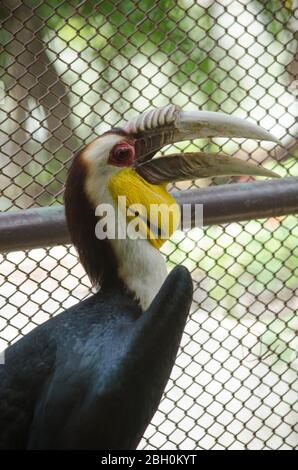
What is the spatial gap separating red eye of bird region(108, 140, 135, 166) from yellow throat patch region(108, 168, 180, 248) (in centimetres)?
2

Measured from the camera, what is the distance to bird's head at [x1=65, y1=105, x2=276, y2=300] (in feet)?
5.87

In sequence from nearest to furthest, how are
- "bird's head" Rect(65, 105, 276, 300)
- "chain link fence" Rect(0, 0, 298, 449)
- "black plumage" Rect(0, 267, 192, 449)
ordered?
"black plumage" Rect(0, 267, 192, 449)
"bird's head" Rect(65, 105, 276, 300)
"chain link fence" Rect(0, 0, 298, 449)

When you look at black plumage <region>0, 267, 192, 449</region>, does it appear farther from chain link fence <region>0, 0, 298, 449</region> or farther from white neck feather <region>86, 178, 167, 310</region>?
chain link fence <region>0, 0, 298, 449</region>

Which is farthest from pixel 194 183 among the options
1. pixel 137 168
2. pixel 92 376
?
pixel 92 376

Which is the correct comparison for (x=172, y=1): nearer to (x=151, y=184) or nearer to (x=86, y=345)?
(x=151, y=184)

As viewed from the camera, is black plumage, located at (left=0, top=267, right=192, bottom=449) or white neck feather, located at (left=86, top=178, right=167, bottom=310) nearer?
black plumage, located at (left=0, top=267, right=192, bottom=449)

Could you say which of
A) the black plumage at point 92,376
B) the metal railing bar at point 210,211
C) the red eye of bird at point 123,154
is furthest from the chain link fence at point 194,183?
the black plumage at point 92,376

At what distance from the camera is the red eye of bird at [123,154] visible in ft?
5.97

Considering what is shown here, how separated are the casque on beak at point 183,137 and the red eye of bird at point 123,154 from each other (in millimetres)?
18

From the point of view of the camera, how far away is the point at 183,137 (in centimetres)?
184

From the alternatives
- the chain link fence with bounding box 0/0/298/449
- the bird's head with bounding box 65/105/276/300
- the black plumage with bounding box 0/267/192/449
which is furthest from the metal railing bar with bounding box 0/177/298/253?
Result: the chain link fence with bounding box 0/0/298/449

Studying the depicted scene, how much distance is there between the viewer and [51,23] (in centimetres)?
265

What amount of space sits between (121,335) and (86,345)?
62mm
